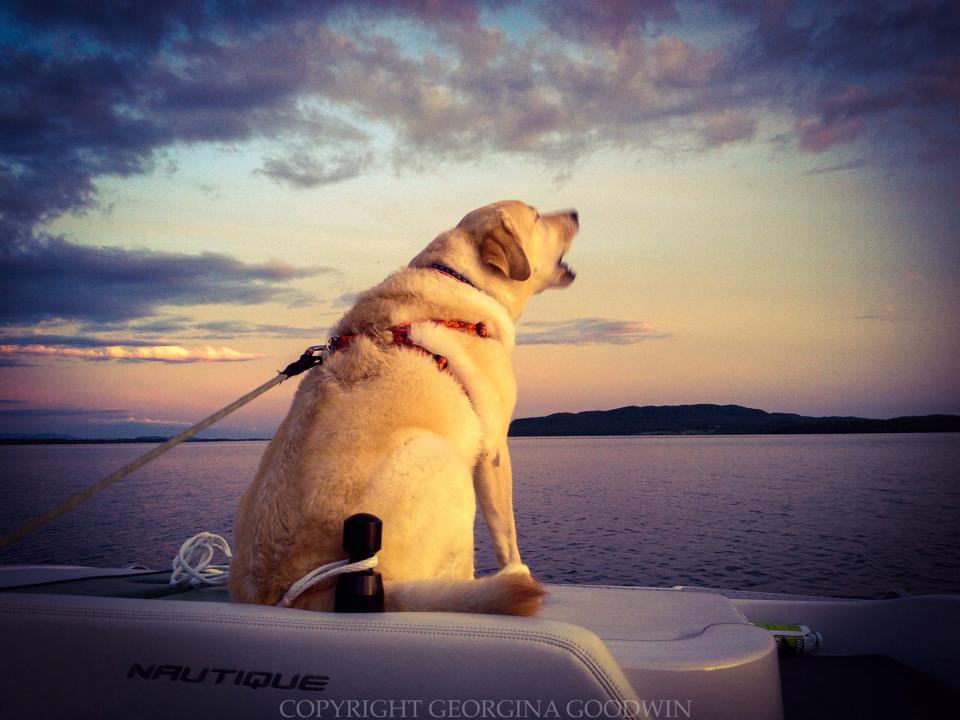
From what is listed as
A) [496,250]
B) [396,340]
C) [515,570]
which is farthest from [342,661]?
[496,250]

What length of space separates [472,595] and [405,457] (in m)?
0.65

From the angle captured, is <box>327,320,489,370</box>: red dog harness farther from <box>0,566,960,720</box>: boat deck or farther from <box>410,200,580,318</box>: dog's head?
<box>0,566,960,720</box>: boat deck

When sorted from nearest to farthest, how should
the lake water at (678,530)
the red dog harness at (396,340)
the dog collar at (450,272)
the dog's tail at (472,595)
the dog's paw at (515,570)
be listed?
1. the dog's tail at (472,595)
2. the dog's paw at (515,570)
3. the red dog harness at (396,340)
4. the dog collar at (450,272)
5. the lake water at (678,530)

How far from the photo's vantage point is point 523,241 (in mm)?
3680

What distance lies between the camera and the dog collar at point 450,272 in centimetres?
331

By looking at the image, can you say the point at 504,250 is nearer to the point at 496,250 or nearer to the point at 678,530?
the point at 496,250

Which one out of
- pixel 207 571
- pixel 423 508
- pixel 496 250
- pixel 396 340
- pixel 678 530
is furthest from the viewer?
pixel 678 530

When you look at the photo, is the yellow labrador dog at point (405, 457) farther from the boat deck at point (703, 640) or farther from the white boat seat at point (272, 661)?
the boat deck at point (703, 640)

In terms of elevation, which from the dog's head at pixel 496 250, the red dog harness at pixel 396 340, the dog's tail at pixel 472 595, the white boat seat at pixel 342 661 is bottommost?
the white boat seat at pixel 342 661

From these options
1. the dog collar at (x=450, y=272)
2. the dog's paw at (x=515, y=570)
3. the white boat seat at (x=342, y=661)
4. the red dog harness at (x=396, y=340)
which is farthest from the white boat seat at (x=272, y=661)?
the dog collar at (x=450, y=272)

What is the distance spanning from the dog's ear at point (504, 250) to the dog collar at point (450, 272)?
0.21 meters

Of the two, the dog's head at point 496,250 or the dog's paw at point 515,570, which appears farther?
the dog's head at point 496,250

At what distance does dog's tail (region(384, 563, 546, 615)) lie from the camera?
161 cm

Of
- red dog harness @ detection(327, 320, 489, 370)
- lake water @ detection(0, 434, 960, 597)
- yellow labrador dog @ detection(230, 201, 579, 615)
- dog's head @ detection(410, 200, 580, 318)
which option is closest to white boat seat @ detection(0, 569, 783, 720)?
yellow labrador dog @ detection(230, 201, 579, 615)
